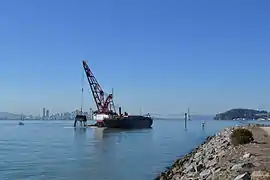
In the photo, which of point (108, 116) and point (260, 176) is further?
point (108, 116)

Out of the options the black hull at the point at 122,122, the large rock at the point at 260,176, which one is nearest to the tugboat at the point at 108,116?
the black hull at the point at 122,122

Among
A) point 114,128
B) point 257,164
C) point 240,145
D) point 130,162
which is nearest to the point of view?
point 257,164

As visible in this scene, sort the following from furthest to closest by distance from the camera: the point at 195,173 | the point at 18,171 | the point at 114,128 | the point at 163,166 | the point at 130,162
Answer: the point at 114,128 < the point at 130,162 < the point at 163,166 < the point at 18,171 < the point at 195,173

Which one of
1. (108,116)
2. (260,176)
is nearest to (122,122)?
(108,116)

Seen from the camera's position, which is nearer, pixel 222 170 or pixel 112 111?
pixel 222 170

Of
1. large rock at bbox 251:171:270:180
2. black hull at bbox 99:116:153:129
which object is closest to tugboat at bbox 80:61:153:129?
black hull at bbox 99:116:153:129

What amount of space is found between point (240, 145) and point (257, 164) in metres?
9.54

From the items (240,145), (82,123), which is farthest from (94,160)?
(82,123)

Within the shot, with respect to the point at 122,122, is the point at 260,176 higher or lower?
lower

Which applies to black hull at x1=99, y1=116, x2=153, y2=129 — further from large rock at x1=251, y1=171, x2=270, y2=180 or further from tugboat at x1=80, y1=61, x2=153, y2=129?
large rock at x1=251, y1=171, x2=270, y2=180

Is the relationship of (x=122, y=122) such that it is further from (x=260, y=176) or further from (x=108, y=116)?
(x=260, y=176)

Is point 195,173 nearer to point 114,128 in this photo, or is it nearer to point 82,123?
point 114,128

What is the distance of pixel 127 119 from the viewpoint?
12525 centimetres

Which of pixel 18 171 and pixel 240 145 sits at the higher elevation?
pixel 240 145
